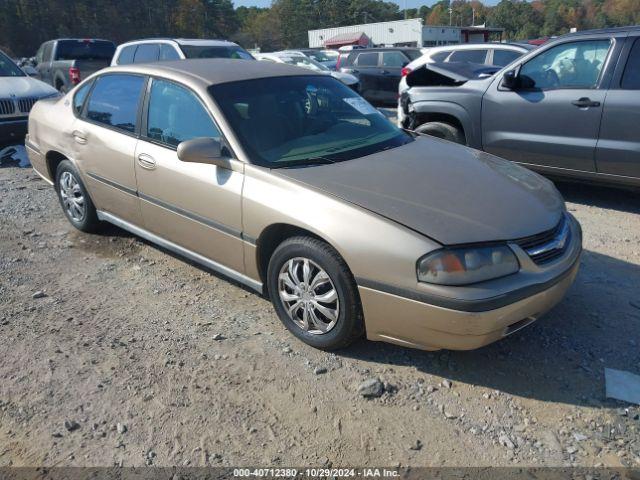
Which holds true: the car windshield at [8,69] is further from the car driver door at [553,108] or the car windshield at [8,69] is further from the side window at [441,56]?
the side window at [441,56]

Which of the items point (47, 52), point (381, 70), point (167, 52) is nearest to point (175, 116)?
point (167, 52)

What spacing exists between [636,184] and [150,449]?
487 cm

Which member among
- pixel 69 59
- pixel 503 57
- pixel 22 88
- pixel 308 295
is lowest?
pixel 308 295

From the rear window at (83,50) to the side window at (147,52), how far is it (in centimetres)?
500

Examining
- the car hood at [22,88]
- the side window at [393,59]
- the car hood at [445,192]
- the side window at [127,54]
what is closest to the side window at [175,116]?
the car hood at [445,192]

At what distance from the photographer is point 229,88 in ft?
12.4

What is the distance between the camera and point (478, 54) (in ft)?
38.3

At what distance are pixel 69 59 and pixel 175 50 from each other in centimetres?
615

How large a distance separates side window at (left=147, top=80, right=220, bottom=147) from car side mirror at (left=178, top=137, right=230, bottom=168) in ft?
0.57

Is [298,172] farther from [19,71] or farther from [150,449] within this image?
[19,71]

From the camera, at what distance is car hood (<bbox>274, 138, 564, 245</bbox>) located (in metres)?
2.87

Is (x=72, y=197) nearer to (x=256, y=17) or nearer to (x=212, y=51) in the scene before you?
(x=212, y=51)

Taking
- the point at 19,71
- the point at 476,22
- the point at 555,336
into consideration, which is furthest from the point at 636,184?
the point at 476,22

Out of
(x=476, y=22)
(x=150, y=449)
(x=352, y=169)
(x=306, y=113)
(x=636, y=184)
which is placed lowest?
(x=150, y=449)
